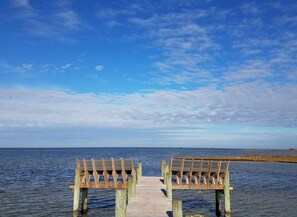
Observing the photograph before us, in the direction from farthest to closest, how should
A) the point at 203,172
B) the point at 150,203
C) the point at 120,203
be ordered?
the point at 203,172 → the point at 150,203 → the point at 120,203

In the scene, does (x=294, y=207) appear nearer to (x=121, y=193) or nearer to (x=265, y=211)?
(x=265, y=211)

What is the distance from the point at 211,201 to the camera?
2645 centimetres

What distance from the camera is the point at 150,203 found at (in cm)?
1459

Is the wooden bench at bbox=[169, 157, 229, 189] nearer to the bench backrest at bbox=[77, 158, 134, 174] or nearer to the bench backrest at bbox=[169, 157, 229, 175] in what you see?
the bench backrest at bbox=[169, 157, 229, 175]

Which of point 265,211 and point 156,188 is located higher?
point 156,188

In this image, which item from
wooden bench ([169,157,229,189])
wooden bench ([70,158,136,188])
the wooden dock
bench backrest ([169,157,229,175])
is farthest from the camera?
wooden bench ([70,158,136,188])

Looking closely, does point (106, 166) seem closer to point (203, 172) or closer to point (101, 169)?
point (101, 169)

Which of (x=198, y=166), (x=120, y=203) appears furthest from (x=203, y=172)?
(x=120, y=203)

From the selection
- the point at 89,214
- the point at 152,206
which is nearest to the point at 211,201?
the point at 89,214

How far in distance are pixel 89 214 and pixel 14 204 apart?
6.99m

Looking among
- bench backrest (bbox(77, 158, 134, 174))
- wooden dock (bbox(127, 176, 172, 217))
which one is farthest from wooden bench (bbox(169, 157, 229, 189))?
bench backrest (bbox(77, 158, 134, 174))

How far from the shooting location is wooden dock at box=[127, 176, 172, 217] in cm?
1274

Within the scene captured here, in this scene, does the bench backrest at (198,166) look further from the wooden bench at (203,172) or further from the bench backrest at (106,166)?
the bench backrest at (106,166)

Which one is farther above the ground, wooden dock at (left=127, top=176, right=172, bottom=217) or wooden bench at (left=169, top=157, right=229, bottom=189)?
wooden bench at (left=169, top=157, right=229, bottom=189)
